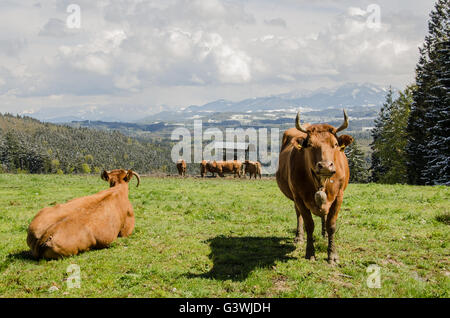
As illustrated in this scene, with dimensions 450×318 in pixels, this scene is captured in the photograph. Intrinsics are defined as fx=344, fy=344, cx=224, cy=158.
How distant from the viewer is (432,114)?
37.2 metres

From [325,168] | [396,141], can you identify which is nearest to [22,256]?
[325,168]

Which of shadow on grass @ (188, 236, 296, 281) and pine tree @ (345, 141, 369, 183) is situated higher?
shadow on grass @ (188, 236, 296, 281)

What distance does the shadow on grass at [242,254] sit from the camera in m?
7.45

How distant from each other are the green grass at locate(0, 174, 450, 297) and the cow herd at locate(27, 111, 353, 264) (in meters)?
0.38

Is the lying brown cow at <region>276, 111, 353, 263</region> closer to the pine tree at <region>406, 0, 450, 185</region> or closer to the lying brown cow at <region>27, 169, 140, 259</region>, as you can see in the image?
the lying brown cow at <region>27, 169, 140, 259</region>

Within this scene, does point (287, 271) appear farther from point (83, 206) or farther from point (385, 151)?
point (385, 151)

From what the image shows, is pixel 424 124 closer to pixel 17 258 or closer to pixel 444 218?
pixel 444 218

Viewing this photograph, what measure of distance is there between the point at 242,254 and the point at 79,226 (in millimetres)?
4229

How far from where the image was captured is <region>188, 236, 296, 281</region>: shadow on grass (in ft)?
24.5

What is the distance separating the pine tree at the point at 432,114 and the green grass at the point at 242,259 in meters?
24.6

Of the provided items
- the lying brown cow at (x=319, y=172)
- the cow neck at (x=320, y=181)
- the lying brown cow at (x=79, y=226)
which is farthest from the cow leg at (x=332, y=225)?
the lying brown cow at (x=79, y=226)

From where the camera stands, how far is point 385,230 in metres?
10.9

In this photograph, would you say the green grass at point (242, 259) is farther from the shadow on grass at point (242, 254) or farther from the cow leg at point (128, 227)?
the cow leg at point (128, 227)

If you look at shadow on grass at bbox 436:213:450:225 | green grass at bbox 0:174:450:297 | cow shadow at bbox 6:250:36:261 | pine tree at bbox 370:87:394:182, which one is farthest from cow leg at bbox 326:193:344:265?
pine tree at bbox 370:87:394:182
